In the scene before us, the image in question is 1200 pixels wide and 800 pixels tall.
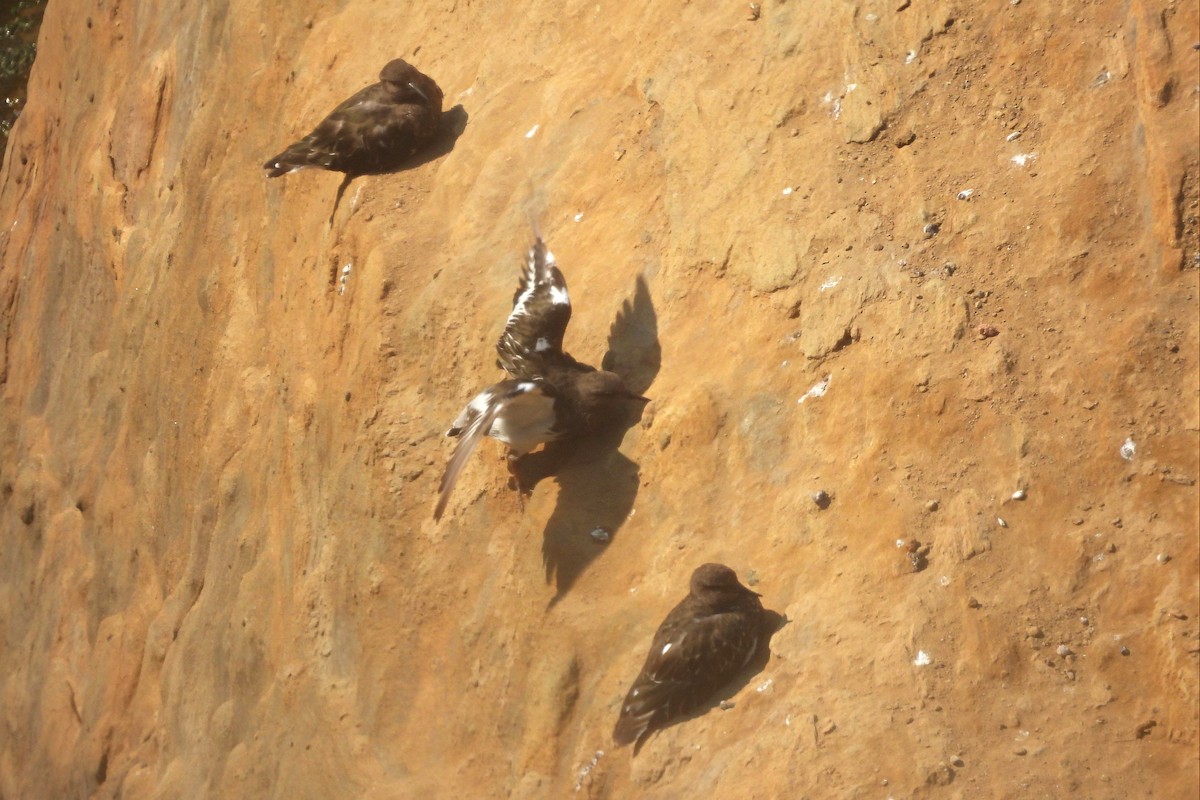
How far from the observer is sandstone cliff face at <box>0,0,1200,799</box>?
480 cm

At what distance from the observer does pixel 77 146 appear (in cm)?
1234

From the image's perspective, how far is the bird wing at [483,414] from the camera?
575cm

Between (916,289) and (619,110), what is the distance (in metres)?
2.29

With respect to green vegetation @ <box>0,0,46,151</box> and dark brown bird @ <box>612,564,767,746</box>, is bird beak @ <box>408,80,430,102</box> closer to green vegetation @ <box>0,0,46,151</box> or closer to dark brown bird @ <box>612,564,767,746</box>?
dark brown bird @ <box>612,564,767,746</box>

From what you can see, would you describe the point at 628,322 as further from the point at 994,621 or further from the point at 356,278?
the point at 994,621

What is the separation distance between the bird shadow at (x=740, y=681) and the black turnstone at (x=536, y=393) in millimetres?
1397

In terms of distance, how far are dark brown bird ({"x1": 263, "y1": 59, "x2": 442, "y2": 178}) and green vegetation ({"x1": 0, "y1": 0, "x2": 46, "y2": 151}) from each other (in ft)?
37.8

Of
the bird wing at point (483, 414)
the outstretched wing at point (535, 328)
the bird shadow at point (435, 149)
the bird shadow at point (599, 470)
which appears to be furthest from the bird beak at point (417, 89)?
the bird wing at point (483, 414)

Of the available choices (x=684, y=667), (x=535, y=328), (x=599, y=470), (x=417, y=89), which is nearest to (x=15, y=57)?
(x=417, y=89)

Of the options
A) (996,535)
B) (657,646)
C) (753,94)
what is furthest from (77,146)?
(996,535)

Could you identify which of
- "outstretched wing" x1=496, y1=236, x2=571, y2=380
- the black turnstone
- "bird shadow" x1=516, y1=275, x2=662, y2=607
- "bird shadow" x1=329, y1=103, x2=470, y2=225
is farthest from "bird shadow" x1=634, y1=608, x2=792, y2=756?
"bird shadow" x1=329, y1=103, x2=470, y2=225

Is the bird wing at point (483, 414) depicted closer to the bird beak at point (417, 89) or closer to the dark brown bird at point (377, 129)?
the dark brown bird at point (377, 129)

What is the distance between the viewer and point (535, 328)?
622cm

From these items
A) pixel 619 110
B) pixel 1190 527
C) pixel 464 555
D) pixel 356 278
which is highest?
pixel 619 110
